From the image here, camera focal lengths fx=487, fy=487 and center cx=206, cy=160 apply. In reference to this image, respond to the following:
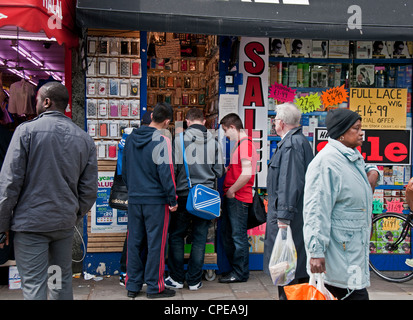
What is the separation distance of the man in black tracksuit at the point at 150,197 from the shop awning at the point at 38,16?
4.43 feet

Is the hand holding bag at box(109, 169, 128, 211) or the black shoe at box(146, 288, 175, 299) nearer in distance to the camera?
the black shoe at box(146, 288, 175, 299)

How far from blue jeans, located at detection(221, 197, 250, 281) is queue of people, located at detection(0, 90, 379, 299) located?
0.04 feet

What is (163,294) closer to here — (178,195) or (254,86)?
(178,195)

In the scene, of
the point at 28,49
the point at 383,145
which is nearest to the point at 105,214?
the point at 28,49

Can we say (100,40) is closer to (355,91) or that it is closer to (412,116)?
(355,91)

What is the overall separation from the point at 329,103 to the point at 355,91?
0.40 m

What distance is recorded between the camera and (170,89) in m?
7.68

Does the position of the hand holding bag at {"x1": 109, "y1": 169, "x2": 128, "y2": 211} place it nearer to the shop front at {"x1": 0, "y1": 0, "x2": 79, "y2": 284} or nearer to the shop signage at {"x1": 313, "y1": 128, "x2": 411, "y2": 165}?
the shop front at {"x1": 0, "y1": 0, "x2": 79, "y2": 284}

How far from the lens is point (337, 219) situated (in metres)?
3.40

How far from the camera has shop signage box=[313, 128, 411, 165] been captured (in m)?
6.70

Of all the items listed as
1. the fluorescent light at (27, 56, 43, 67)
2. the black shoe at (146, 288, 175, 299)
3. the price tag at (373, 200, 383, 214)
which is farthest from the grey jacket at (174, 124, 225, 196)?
the fluorescent light at (27, 56, 43, 67)

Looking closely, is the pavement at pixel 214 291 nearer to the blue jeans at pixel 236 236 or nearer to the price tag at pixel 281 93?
the blue jeans at pixel 236 236

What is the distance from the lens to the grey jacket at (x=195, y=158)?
18.7 feet
